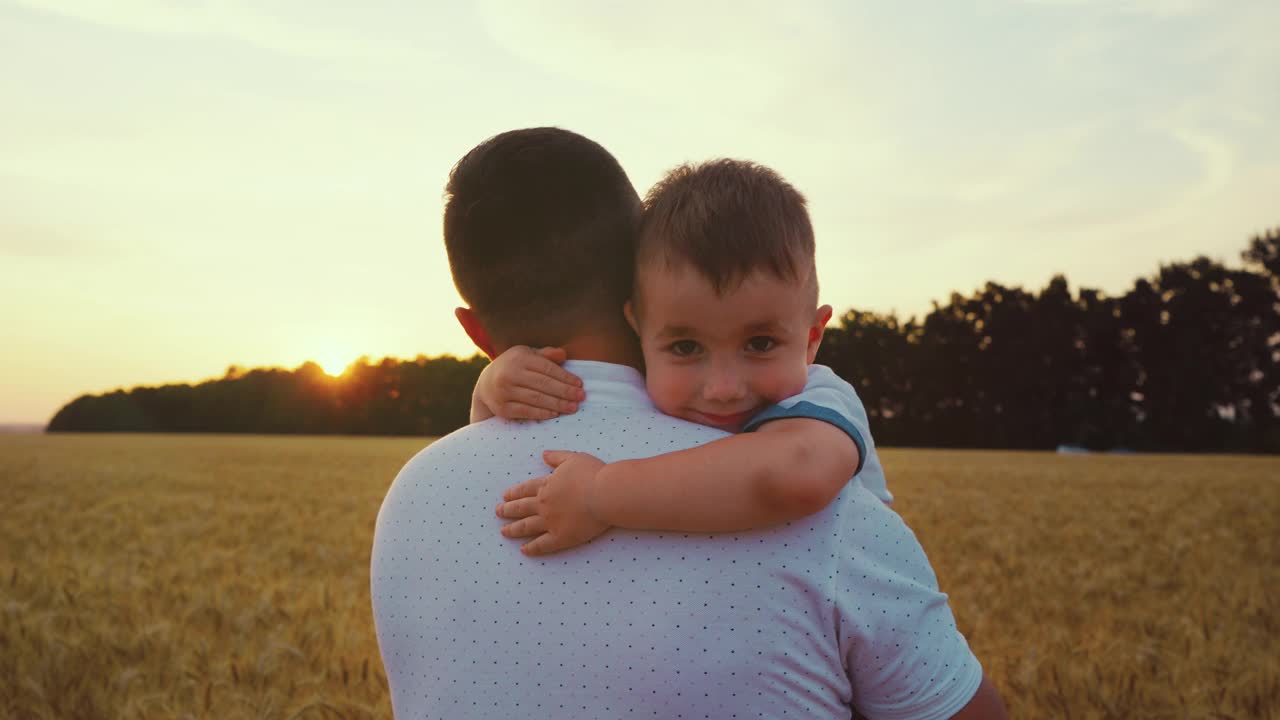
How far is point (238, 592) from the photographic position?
5609 mm

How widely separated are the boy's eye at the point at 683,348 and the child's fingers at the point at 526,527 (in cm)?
42

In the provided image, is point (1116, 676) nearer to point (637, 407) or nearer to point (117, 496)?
point (637, 407)

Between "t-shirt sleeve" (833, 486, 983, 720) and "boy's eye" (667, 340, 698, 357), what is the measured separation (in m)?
0.38

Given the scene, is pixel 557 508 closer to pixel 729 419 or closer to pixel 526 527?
pixel 526 527

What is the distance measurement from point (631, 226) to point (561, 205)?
145 mm

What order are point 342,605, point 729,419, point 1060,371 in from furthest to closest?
1. point 1060,371
2. point 342,605
3. point 729,419

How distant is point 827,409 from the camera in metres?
1.35

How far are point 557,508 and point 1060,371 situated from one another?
5833cm

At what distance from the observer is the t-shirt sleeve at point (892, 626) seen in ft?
3.80

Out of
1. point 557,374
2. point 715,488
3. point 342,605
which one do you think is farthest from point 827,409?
point 342,605

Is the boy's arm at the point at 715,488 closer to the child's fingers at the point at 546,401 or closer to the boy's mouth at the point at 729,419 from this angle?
the child's fingers at the point at 546,401

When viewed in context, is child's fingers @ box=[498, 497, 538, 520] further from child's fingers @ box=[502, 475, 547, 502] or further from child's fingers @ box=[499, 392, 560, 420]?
child's fingers @ box=[499, 392, 560, 420]

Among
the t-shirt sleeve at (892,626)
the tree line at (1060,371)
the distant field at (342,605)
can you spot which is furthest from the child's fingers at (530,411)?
the tree line at (1060,371)

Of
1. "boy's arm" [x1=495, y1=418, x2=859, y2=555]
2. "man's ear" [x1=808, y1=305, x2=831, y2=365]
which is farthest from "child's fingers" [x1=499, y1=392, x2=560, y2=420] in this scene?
"man's ear" [x1=808, y1=305, x2=831, y2=365]
